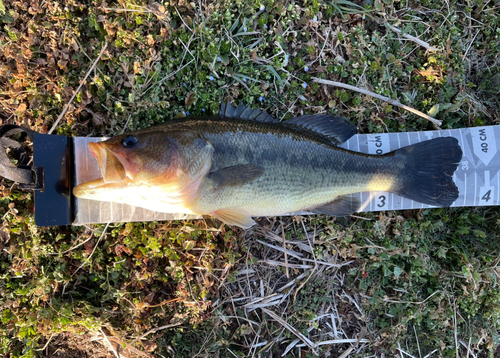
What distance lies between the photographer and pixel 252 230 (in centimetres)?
348

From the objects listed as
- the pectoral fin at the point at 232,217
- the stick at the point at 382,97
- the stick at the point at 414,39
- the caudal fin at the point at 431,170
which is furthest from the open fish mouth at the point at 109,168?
the stick at the point at 414,39

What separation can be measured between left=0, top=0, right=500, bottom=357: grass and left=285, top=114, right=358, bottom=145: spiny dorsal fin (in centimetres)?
43

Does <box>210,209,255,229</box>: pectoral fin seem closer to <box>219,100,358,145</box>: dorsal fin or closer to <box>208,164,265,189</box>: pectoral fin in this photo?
<box>208,164,265,189</box>: pectoral fin

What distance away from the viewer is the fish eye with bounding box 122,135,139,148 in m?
2.45

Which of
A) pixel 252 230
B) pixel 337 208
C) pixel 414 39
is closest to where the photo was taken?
pixel 337 208

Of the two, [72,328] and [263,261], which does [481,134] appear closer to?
[263,261]

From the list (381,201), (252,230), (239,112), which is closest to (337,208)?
(381,201)

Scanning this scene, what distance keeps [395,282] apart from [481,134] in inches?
77.6

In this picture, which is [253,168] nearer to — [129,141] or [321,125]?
[321,125]

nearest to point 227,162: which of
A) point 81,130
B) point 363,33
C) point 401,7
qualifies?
point 81,130

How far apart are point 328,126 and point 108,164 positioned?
6.80 feet

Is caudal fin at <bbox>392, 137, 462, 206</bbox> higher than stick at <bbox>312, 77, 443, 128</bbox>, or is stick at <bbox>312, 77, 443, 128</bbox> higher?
stick at <bbox>312, 77, 443, 128</bbox>

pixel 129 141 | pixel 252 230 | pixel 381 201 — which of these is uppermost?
pixel 129 141

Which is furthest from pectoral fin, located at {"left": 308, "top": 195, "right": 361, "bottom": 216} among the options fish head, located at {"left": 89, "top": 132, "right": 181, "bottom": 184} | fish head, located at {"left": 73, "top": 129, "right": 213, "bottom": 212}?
fish head, located at {"left": 89, "top": 132, "right": 181, "bottom": 184}
